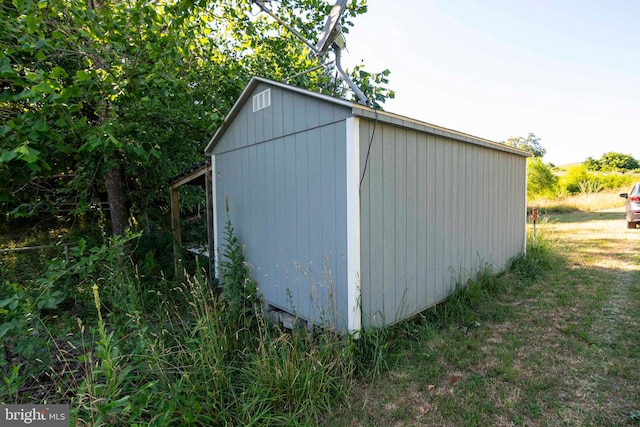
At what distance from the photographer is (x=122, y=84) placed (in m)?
3.62

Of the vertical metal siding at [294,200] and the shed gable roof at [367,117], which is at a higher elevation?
the shed gable roof at [367,117]

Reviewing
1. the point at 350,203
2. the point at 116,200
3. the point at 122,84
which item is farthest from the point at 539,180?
the point at 122,84

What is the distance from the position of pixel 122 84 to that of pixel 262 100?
160 cm

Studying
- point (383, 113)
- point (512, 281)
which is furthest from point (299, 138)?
point (512, 281)

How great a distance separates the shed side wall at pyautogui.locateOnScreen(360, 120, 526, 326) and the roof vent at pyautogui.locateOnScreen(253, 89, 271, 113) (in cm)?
139

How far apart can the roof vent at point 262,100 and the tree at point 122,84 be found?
743 mm

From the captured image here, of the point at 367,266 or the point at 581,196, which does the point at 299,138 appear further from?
the point at 581,196

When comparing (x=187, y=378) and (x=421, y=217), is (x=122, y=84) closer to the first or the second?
(x=187, y=378)

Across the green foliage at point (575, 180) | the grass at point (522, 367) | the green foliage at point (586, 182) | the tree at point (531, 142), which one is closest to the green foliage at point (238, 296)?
the grass at point (522, 367)

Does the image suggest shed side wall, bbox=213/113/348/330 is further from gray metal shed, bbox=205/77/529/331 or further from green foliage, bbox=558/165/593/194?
green foliage, bbox=558/165/593/194

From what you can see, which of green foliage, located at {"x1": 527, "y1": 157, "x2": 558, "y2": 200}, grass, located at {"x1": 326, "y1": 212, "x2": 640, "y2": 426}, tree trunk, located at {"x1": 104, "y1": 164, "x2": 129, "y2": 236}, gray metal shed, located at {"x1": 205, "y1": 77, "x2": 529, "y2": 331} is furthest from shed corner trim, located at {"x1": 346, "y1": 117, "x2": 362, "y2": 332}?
green foliage, located at {"x1": 527, "y1": 157, "x2": 558, "y2": 200}

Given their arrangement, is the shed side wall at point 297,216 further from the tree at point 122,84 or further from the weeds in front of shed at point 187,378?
the tree at point 122,84

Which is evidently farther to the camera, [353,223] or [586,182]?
[586,182]

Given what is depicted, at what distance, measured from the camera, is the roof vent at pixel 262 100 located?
11.7 ft
